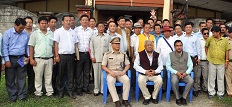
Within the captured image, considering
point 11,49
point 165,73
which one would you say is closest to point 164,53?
point 165,73

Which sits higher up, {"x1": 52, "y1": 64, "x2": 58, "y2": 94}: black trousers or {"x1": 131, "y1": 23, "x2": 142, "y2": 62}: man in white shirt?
{"x1": 131, "y1": 23, "x2": 142, "y2": 62}: man in white shirt

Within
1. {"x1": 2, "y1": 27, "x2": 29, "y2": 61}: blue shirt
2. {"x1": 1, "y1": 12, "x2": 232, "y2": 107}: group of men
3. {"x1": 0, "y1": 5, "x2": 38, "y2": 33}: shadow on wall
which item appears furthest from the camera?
{"x1": 0, "y1": 5, "x2": 38, "y2": 33}: shadow on wall

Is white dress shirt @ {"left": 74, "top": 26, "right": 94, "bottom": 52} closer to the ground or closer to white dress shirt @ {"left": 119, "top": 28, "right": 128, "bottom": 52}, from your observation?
A: white dress shirt @ {"left": 119, "top": 28, "right": 128, "bottom": 52}

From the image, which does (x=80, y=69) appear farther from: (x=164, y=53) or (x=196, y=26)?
(x=196, y=26)

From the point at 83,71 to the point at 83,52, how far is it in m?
0.48

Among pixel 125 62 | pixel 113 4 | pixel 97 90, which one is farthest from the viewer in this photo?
pixel 113 4

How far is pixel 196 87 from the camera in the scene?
18.1 feet

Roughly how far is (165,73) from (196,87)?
849 mm

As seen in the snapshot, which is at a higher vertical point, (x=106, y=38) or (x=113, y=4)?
(x=113, y=4)

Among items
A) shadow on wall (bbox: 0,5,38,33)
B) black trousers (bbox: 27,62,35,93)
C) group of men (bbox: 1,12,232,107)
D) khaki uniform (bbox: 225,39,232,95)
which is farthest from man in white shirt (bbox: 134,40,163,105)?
shadow on wall (bbox: 0,5,38,33)

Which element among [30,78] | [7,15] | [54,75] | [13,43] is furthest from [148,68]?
[7,15]

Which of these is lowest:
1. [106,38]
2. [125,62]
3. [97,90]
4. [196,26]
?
[97,90]

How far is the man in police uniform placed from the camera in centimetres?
475

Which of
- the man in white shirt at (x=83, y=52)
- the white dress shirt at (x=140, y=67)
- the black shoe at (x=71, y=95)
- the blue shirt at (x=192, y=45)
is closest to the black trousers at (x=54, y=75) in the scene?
the black shoe at (x=71, y=95)
